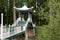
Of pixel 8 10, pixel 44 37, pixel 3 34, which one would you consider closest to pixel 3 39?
pixel 3 34

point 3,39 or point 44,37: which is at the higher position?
point 44,37

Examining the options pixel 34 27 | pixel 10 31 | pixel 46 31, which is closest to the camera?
pixel 46 31

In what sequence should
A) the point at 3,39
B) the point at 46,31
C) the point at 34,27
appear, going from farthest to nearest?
1. the point at 34,27
2. the point at 3,39
3. the point at 46,31

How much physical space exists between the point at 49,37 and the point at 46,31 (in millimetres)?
354

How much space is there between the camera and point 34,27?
22.3 m

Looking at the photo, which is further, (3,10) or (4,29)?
(3,10)

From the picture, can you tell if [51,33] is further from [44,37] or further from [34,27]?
[34,27]

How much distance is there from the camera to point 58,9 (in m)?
7.67

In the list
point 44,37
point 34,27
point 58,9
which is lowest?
point 34,27

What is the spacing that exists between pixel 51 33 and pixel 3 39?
5110 millimetres

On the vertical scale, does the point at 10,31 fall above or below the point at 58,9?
below

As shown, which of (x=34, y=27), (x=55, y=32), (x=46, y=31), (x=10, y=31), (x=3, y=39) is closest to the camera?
(x=55, y=32)

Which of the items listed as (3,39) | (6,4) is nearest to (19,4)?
(6,4)

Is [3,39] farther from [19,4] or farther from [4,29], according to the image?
[19,4]
